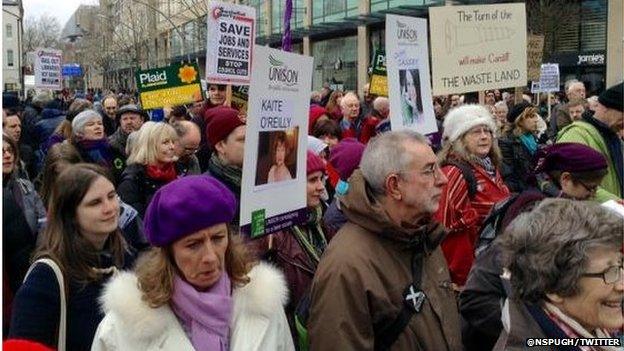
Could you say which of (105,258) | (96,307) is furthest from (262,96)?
(96,307)

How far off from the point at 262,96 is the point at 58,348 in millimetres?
1586

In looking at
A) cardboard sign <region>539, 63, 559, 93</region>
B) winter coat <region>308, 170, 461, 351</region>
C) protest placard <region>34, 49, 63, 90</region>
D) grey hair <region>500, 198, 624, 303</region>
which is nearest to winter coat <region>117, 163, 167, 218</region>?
winter coat <region>308, 170, 461, 351</region>

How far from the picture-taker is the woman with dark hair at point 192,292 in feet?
8.48

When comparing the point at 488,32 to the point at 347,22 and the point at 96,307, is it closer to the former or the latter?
the point at 96,307

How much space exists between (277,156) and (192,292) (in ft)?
4.61

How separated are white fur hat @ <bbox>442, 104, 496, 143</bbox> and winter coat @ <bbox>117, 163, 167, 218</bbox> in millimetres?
2219

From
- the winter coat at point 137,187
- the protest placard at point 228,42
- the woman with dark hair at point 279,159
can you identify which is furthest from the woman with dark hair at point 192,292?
the protest placard at point 228,42

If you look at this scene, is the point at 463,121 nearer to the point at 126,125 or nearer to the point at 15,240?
the point at 15,240

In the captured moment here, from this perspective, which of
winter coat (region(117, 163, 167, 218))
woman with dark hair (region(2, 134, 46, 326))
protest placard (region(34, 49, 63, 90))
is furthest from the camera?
protest placard (region(34, 49, 63, 90))

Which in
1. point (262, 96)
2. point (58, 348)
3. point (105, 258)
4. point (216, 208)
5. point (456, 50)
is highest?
point (456, 50)

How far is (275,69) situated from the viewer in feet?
13.0

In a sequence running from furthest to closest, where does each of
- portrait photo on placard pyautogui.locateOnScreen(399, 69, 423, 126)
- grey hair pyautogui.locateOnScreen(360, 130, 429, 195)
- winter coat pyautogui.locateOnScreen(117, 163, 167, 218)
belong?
portrait photo on placard pyautogui.locateOnScreen(399, 69, 423, 126), winter coat pyautogui.locateOnScreen(117, 163, 167, 218), grey hair pyautogui.locateOnScreen(360, 130, 429, 195)

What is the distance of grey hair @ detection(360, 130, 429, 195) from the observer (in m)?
3.15

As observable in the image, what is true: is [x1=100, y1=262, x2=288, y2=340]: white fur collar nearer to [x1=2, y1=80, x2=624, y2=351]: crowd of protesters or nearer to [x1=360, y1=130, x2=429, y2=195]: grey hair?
[x1=2, y1=80, x2=624, y2=351]: crowd of protesters
